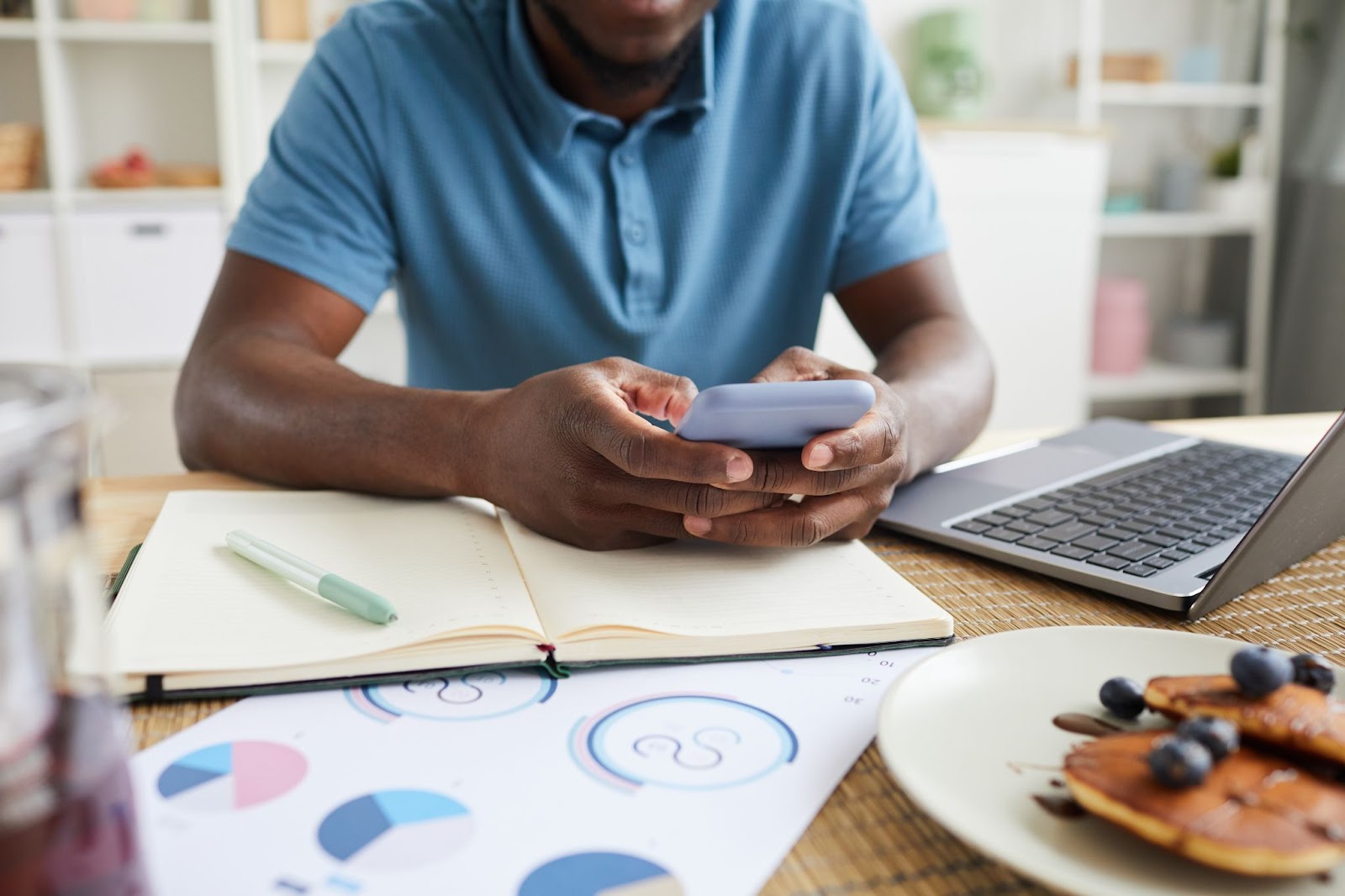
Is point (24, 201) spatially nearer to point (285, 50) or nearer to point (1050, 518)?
point (285, 50)

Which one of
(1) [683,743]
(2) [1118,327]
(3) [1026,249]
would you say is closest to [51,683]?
(1) [683,743]

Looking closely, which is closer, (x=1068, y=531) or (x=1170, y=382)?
(x=1068, y=531)

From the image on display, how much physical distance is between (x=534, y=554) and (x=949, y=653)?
0.28 meters

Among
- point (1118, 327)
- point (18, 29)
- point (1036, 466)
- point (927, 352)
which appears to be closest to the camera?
point (1036, 466)

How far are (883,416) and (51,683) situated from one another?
1.74 ft

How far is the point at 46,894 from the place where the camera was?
0.30m

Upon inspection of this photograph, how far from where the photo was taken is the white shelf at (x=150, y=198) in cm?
258

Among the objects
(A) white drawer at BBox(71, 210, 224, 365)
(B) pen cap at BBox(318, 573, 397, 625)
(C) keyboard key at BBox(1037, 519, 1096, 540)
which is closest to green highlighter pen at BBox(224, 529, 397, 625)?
(B) pen cap at BBox(318, 573, 397, 625)

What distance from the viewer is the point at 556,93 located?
3.96 ft

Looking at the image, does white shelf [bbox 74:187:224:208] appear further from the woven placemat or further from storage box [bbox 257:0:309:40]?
the woven placemat

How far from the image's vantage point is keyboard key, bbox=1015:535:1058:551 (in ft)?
2.41

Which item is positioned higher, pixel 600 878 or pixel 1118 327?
pixel 600 878

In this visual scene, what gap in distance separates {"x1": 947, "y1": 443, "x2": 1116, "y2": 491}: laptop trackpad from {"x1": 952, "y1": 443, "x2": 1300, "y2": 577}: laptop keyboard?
0.03 metres

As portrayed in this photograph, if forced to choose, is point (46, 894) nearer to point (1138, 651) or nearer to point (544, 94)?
point (1138, 651)
